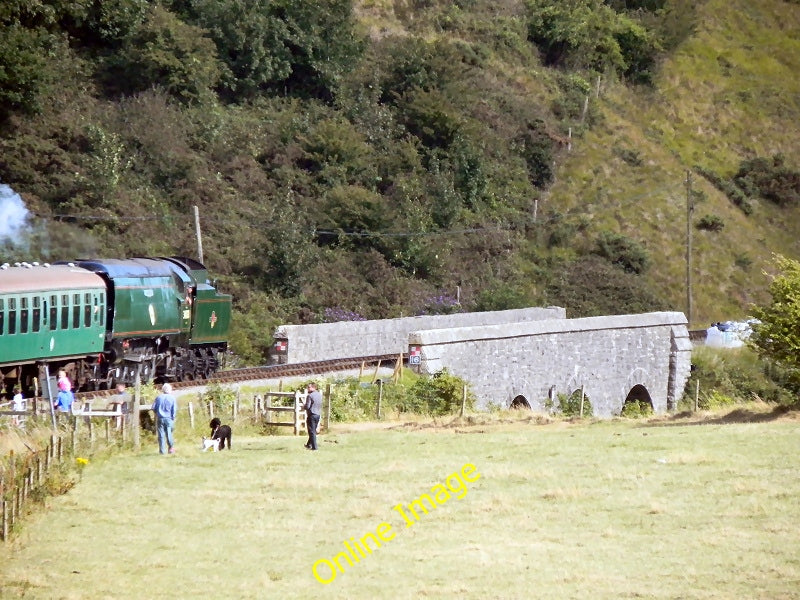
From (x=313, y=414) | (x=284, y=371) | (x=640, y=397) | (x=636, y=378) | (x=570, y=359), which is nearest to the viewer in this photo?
(x=313, y=414)

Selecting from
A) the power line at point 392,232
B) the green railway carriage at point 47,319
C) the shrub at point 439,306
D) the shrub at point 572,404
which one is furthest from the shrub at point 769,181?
the green railway carriage at point 47,319

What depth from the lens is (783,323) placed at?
27.6m

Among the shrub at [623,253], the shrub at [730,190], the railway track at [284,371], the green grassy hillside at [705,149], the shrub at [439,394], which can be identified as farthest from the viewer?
the shrub at [730,190]

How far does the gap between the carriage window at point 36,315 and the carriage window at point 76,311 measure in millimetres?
1118

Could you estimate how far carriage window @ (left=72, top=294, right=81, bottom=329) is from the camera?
2730 cm

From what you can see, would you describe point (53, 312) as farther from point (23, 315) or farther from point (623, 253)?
point (623, 253)

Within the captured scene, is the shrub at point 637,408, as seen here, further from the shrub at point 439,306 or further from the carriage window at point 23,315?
the carriage window at point 23,315

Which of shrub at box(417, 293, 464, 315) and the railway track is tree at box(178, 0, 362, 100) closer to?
shrub at box(417, 293, 464, 315)

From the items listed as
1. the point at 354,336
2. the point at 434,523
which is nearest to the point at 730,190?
the point at 354,336

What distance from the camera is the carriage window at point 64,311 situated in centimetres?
2691

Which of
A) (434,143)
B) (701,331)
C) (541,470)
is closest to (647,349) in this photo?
(701,331)

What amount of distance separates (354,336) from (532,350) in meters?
5.60

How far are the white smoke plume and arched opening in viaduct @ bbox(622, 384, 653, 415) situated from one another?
69.5 feet

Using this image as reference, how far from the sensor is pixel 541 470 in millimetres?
20188
